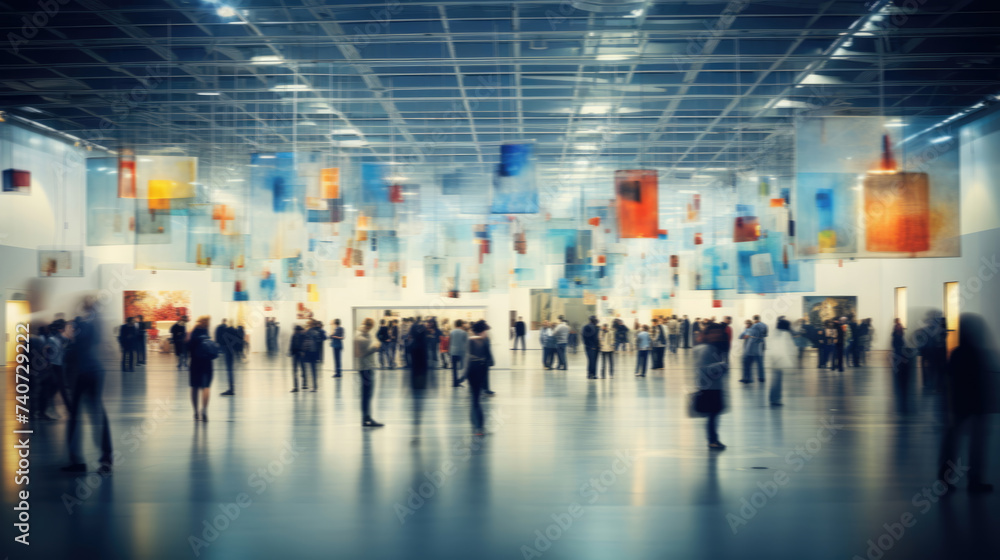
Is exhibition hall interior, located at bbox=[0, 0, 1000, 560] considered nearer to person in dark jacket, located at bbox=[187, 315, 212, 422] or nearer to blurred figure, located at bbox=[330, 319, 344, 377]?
person in dark jacket, located at bbox=[187, 315, 212, 422]

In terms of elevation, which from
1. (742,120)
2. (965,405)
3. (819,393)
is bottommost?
(819,393)

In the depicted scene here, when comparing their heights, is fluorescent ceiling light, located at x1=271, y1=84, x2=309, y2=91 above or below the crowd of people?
above

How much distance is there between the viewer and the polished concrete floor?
553 cm

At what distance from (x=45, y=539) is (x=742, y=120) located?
21337 millimetres

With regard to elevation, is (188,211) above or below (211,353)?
above

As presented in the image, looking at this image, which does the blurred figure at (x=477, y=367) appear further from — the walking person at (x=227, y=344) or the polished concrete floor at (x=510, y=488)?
the walking person at (x=227, y=344)

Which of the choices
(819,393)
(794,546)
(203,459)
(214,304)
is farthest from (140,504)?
(214,304)

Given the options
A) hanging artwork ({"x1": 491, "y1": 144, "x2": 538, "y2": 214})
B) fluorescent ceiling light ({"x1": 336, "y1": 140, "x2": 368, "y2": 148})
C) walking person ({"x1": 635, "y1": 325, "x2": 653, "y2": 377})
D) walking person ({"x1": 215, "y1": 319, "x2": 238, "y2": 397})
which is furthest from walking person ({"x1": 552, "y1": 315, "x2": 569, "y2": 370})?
hanging artwork ({"x1": 491, "y1": 144, "x2": 538, "y2": 214})

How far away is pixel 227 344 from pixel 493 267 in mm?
7807

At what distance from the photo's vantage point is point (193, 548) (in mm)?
5449

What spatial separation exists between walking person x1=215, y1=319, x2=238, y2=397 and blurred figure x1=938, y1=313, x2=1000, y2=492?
47.8 feet

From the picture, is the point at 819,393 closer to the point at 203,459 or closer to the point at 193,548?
Result: the point at 203,459

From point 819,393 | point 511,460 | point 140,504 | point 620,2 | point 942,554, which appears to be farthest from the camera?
point 819,393

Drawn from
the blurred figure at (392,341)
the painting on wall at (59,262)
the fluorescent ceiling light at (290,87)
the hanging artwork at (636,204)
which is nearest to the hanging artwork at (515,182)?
the hanging artwork at (636,204)
